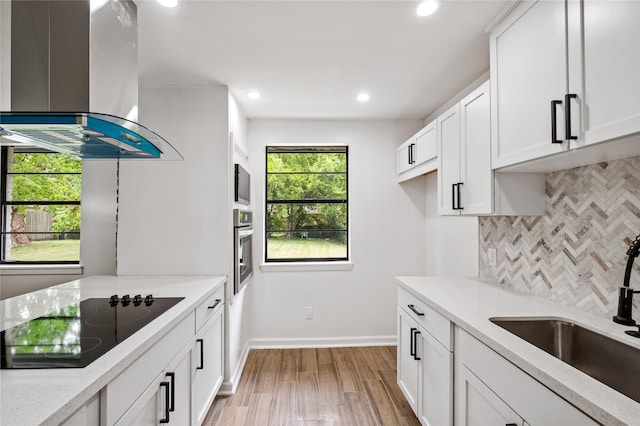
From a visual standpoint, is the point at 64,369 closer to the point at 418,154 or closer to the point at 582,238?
the point at 582,238

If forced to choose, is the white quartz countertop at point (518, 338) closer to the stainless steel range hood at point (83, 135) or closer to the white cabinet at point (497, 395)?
the white cabinet at point (497, 395)

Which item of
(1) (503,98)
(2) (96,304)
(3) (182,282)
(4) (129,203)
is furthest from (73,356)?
(1) (503,98)

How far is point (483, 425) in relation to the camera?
1353 mm

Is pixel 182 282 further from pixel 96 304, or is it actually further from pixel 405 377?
pixel 405 377

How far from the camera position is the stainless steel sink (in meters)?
1.18

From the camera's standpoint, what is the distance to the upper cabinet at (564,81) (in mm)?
1065

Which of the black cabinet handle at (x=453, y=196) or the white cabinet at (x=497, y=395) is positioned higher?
the black cabinet handle at (x=453, y=196)

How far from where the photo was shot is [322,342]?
362cm

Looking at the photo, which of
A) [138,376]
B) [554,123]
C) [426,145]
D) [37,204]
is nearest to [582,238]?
[554,123]

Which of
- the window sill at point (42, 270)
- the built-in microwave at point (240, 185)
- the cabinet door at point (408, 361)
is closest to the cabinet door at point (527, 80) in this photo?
the cabinet door at point (408, 361)

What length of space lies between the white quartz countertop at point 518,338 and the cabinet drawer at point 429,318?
0.05 metres

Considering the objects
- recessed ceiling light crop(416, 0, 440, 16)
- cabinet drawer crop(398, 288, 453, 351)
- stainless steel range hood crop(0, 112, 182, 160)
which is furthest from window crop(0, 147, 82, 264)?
recessed ceiling light crop(416, 0, 440, 16)

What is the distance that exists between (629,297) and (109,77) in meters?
2.38

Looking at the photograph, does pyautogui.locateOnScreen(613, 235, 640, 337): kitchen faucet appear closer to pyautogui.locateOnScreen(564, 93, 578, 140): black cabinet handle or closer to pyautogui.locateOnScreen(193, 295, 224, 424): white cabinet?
pyautogui.locateOnScreen(564, 93, 578, 140): black cabinet handle
